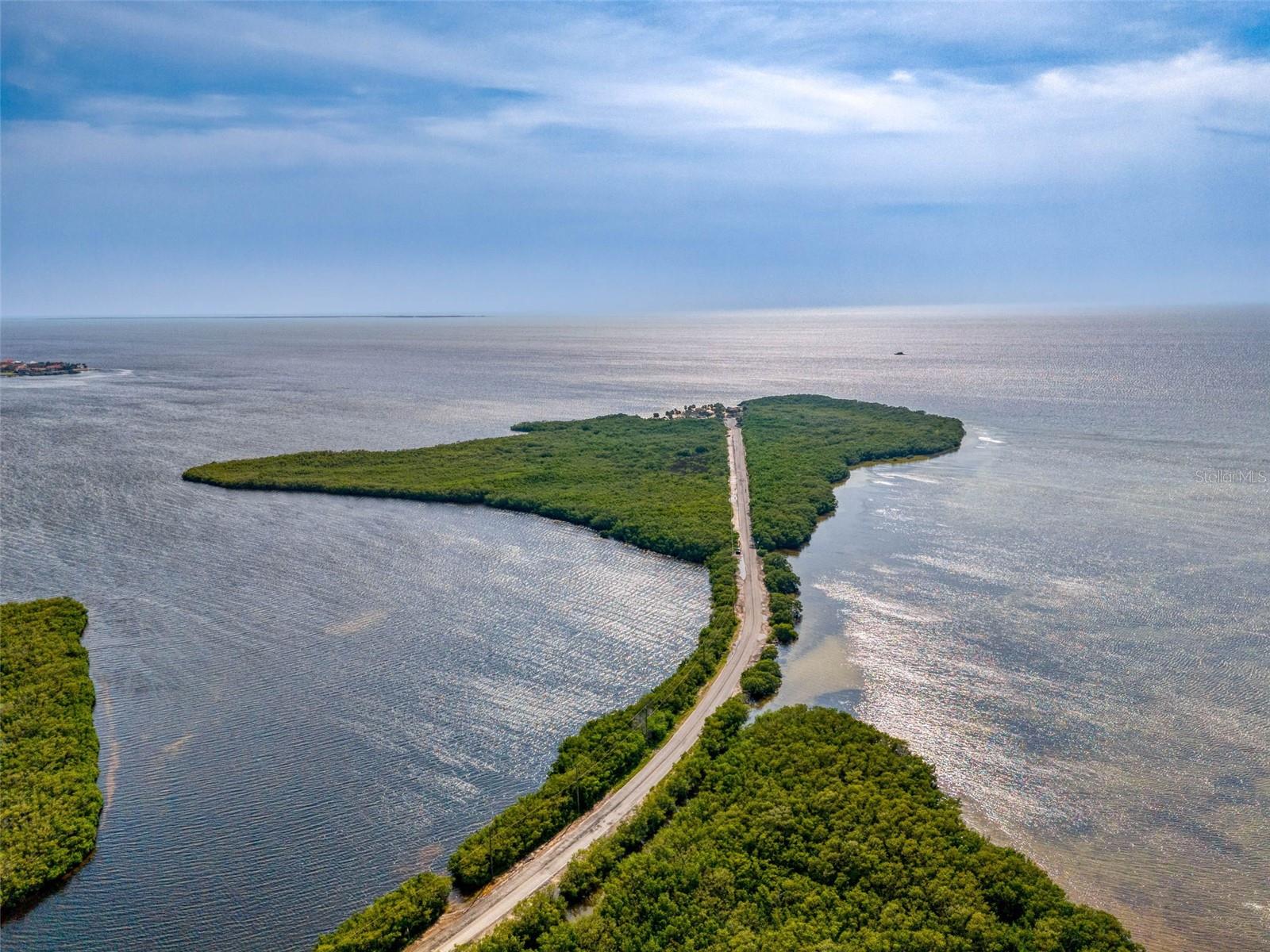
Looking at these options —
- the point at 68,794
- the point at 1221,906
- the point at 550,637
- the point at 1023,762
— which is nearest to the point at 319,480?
the point at 550,637

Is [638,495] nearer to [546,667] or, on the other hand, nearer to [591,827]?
[546,667]

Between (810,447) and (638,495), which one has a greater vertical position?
(810,447)

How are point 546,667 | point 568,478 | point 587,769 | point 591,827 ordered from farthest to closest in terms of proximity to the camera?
point 568,478
point 546,667
point 587,769
point 591,827

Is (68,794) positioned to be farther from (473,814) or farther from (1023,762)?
(1023,762)

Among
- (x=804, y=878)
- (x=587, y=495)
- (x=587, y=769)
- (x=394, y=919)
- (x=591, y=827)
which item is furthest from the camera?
(x=587, y=495)

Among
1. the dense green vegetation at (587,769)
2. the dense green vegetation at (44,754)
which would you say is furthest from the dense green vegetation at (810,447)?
the dense green vegetation at (44,754)

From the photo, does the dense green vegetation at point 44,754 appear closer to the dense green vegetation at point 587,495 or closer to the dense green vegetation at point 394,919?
the dense green vegetation at point 394,919

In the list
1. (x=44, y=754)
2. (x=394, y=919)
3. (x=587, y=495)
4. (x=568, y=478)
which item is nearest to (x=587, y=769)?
(x=394, y=919)
